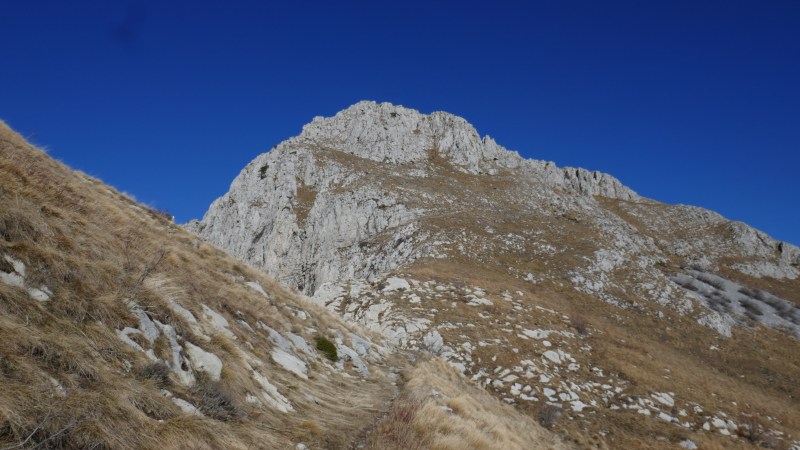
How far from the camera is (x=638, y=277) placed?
1793 inches

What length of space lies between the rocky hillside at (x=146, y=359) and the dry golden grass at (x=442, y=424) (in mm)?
56

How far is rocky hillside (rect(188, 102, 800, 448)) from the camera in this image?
20.9 m

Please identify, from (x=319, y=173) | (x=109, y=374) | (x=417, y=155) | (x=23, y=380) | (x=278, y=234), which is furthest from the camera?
(x=417, y=155)

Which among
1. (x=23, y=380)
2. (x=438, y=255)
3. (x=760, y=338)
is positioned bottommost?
(x=23, y=380)

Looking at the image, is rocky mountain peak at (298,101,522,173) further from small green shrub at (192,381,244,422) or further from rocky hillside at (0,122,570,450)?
small green shrub at (192,381,244,422)

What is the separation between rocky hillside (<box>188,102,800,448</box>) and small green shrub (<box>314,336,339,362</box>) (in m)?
6.59

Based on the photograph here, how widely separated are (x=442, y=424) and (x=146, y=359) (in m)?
5.57

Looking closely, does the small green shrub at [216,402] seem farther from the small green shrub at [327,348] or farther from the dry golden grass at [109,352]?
the small green shrub at [327,348]

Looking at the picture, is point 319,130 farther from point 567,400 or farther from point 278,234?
point 567,400

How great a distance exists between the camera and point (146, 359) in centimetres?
594

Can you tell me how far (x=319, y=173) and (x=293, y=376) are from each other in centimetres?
→ 6917

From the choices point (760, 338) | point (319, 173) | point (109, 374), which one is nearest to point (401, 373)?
point (109, 374)

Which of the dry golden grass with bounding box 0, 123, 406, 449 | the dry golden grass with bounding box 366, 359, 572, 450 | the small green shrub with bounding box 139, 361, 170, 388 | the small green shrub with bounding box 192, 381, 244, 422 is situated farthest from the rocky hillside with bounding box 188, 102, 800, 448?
the small green shrub with bounding box 139, 361, 170, 388

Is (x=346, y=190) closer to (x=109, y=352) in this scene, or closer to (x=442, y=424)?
(x=442, y=424)
